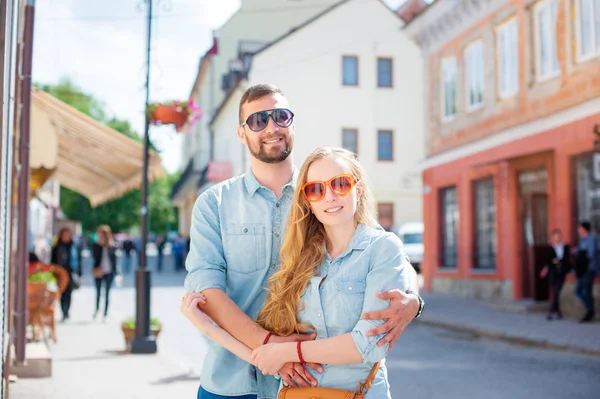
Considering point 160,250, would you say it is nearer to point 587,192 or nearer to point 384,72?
point 384,72

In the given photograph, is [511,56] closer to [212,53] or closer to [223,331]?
[223,331]

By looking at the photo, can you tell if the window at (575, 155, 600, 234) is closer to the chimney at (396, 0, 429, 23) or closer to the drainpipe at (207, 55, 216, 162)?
the chimney at (396, 0, 429, 23)

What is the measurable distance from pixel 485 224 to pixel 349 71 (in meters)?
14.9

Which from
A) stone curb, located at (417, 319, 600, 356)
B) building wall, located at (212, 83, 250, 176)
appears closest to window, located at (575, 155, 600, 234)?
stone curb, located at (417, 319, 600, 356)

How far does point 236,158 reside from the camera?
37.6m

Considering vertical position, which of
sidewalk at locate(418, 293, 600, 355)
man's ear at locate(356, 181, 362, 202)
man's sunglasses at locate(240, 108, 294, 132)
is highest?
man's sunglasses at locate(240, 108, 294, 132)

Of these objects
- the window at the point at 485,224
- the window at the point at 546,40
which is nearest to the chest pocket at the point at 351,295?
the window at the point at 546,40

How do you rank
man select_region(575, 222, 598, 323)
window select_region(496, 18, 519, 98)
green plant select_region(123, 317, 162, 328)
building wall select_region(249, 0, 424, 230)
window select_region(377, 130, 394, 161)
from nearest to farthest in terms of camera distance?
green plant select_region(123, 317, 162, 328) < man select_region(575, 222, 598, 323) < window select_region(496, 18, 519, 98) < building wall select_region(249, 0, 424, 230) < window select_region(377, 130, 394, 161)

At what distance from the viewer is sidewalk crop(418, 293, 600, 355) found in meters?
11.4

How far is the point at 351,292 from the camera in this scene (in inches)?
104

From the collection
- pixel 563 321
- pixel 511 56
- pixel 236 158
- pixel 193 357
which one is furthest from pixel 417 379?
pixel 236 158

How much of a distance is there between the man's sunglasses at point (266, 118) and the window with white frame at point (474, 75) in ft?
57.1

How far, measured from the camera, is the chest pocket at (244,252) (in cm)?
294

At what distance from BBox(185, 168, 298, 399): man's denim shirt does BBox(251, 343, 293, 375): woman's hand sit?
290 mm
